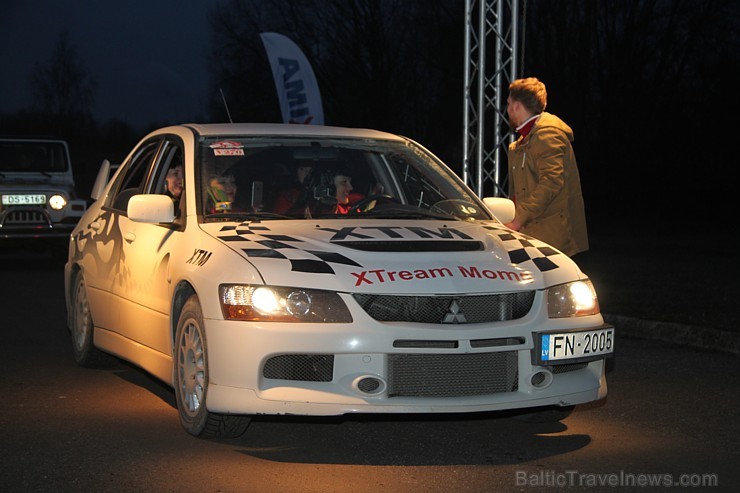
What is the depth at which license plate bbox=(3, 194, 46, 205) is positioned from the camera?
1738 centimetres

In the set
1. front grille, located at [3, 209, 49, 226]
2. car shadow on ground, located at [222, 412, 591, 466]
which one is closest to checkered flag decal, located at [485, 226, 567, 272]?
car shadow on ground, located at [222, 412, 591, 466]

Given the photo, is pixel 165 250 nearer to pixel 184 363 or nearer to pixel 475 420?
pixel 184 363

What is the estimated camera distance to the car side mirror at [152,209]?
640 cm

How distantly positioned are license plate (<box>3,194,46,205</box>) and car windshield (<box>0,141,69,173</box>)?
1.00 meters

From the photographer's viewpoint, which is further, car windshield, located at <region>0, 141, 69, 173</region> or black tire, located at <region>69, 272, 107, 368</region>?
car windshield, located at <region>0, 141, 69, 173</region>

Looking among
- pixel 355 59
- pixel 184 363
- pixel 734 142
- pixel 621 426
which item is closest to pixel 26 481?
pixel 184 363

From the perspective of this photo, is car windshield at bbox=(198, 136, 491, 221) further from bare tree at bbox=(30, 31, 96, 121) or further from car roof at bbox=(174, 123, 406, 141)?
bare tree at bbox=(30, 31, 96, 121)

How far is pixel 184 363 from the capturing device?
5.93 m

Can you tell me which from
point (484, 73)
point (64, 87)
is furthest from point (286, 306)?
point (64, 87)

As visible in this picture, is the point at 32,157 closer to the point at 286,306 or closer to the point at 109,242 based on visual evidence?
the point at 109,242

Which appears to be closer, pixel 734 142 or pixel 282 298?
pixel 282 298

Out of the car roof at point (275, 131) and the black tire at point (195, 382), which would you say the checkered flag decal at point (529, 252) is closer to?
the car roof at point (275, 131)

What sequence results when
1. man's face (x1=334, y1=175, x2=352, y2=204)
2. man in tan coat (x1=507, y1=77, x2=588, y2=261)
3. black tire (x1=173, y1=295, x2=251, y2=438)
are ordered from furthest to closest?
man in tan coat (x1=507, y1=77, x2=588, y2=261)
man's face (x1=334, y1=175, x2=352, y2=204)
black tire (x1=173, y1=295, x2=251, y2=438)

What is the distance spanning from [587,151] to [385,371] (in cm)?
3598
